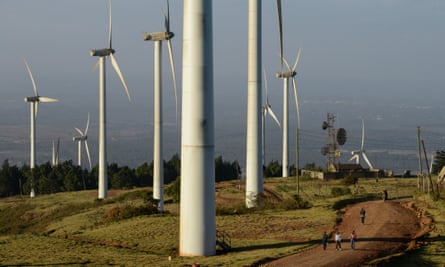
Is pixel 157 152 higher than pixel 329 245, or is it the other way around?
pixel 157 152

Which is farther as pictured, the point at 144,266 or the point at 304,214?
the point at 304,214

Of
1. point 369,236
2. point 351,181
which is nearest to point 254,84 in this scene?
point 369,236

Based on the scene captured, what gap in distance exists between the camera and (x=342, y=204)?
8538 cm

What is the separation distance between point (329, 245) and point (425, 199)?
31270 millimetres

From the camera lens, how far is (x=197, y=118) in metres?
50.2

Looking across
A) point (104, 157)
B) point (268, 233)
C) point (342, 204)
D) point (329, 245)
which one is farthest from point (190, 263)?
point (104, 157)

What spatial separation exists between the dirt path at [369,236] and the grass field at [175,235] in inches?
67.4

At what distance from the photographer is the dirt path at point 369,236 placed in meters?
50.8

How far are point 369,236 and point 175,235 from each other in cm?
1850

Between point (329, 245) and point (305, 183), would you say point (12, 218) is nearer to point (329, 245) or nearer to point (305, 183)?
point (305, 183)

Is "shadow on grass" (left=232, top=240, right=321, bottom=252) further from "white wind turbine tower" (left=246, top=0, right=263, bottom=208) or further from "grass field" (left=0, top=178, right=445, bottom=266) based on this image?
"white wind turbine tower" (left=246, top=0, right=263, bottom=208)

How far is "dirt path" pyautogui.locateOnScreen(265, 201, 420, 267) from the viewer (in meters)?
50.8

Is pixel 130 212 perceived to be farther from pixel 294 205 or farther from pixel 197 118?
pixel 197 118

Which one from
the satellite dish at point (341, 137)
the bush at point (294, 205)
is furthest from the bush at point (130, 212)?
the satellite dish at point (341, 137)
